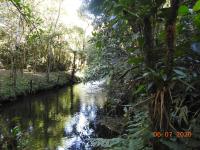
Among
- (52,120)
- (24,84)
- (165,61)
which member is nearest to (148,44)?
(165,61)

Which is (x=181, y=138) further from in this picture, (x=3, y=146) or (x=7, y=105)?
(x=7, y=105)

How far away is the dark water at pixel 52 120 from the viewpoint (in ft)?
28.8

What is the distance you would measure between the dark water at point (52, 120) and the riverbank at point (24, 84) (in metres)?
0.66

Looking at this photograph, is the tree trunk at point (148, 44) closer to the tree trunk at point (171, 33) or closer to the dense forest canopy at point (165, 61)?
the dense forest canopy at point (165, 61)

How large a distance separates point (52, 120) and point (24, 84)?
716cm

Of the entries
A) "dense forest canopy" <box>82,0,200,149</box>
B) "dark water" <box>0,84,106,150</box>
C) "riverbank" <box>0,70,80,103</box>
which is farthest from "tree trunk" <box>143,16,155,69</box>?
"riverbank" <box>0,70,80,103</box>

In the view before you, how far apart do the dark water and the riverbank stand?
656 millimetres

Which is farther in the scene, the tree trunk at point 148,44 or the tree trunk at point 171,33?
the tree trunk at point 148,44

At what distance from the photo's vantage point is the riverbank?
15875 mm
